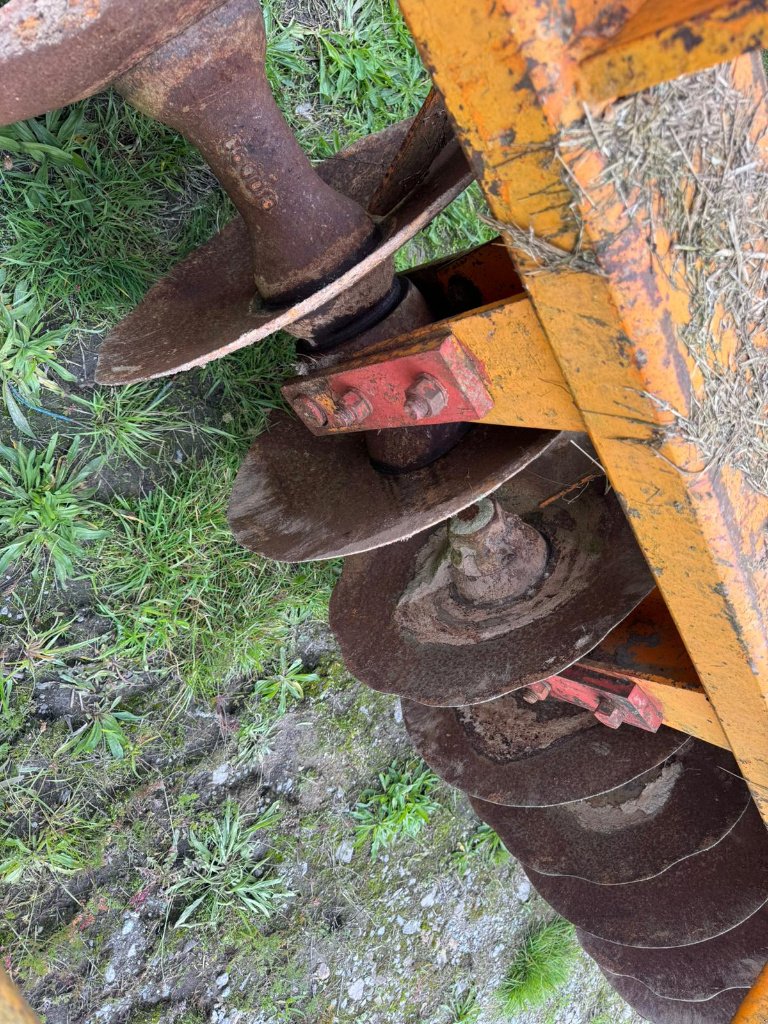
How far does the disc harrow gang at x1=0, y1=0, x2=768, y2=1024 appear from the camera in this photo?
1795mm

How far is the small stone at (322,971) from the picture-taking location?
3.09 meters

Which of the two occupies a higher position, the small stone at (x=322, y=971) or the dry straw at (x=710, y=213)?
the dry straw at (x=710, y=213)

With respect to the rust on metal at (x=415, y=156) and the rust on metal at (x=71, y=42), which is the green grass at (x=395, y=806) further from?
the rust on metal at (x=71, y=42)

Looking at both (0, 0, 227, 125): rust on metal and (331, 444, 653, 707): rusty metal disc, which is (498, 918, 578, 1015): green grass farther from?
(0, 0, 227, 125): rust on metal

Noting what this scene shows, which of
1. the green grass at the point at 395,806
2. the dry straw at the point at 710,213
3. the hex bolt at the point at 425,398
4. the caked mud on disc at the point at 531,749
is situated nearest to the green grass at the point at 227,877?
the green grass at the point at 395,806

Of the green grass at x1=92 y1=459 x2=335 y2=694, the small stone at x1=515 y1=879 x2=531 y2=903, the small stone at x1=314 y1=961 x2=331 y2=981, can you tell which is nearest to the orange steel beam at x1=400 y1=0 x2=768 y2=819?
the green grass at x1=92 y1=459 x2=335 y2=694

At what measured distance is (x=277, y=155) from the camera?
1.81m

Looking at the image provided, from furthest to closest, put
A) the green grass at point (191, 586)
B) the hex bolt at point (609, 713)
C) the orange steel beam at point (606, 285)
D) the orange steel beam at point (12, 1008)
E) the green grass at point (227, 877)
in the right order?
the green grass at point (227, 877) < the green grass at point (191, 586) < the hex bolt at point (609, 713) < the orange steel beam at point (606, 285) < the orange steel beam at point (12, 1008)

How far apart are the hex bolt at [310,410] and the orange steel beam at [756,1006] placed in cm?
167

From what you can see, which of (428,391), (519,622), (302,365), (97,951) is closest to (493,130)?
(428,391)

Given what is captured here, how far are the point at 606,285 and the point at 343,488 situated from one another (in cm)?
127

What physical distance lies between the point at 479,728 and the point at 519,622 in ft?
1.68

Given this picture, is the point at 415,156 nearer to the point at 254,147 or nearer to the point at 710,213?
the point at 254,147

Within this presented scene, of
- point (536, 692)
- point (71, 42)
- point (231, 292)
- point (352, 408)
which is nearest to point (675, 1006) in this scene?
point (536, 692)
